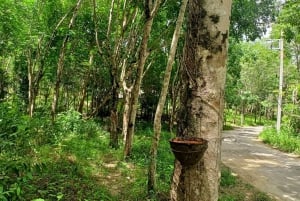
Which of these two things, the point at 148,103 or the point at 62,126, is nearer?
the point at 62,126

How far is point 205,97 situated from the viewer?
210 cm

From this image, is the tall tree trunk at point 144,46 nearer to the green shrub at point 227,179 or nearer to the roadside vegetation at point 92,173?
the roadside vegetation at point 92,173

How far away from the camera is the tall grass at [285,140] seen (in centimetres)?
1539

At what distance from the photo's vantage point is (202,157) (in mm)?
2070

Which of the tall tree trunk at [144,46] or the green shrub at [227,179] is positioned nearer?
the tall tree trunk at [144,46]

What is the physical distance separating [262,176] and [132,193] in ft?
16.9

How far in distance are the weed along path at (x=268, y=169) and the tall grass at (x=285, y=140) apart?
0.62m

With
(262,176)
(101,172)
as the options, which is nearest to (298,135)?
(262,176)

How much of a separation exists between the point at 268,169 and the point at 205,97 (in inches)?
397

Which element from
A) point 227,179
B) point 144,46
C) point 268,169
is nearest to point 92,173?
point 144,46

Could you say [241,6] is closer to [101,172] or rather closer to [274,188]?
[274,188]

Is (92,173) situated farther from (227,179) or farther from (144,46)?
(227,179)

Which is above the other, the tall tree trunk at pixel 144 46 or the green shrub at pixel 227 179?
the tall tree trunk at pixel 144 46

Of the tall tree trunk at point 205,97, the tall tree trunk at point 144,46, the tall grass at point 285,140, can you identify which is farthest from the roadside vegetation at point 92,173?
the tall grass at point 285,140
